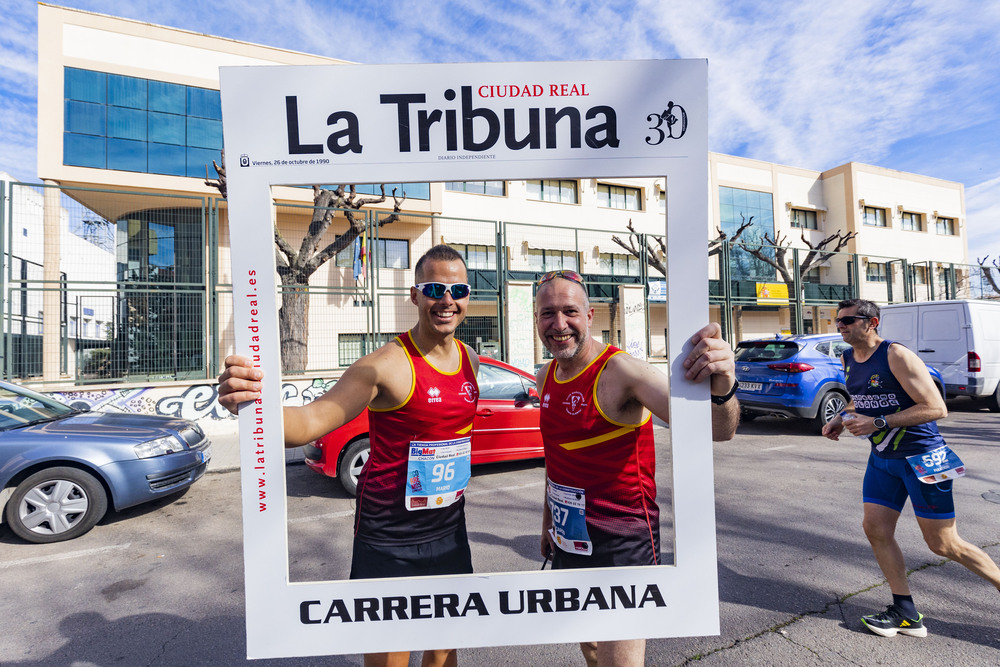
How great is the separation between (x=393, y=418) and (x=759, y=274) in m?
18.9

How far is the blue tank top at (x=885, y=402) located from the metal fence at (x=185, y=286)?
3.90 m

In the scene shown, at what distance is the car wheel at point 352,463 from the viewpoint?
5691mm

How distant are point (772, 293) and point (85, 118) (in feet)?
76.9

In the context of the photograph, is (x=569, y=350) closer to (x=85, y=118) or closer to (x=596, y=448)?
(x=596, y=448)

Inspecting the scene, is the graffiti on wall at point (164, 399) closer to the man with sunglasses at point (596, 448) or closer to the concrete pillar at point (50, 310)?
the concrete pillar at point (50, 310)

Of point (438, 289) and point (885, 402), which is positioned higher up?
point (438, 289)

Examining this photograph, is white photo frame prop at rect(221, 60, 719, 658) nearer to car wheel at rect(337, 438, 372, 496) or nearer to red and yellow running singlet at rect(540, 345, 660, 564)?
red and yellow running singlet at rect(540, 345, 660, 564)

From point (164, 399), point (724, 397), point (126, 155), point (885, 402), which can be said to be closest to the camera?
point (724, 397)

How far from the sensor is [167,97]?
55.8 feet

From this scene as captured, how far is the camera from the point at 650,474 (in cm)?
196


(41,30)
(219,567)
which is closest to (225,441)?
(219,567)

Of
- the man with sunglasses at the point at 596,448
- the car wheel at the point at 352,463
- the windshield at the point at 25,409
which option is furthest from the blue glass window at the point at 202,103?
the man with sunglasses at the point at 596,448

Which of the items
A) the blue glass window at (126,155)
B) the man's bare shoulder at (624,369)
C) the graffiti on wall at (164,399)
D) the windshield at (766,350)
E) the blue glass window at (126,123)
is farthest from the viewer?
the blue glass window at (126,123)

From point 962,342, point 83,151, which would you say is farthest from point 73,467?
point 83,151
